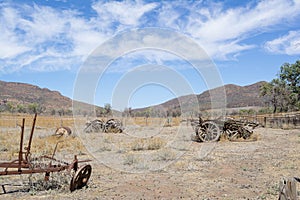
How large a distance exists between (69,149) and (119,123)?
11741 millimetres

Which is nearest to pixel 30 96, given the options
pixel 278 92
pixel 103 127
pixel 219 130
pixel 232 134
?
pixel 278 92

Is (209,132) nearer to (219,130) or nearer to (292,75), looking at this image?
(219,130)


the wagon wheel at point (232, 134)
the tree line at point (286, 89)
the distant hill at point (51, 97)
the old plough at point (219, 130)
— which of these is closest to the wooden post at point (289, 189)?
the old plough at point (219, 130)

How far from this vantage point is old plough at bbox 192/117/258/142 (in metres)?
17.6

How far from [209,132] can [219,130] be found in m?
0.58

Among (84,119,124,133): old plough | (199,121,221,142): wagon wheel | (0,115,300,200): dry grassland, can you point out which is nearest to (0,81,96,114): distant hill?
(84,119,124,133): old plough

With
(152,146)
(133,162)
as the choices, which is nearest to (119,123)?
(152,146)

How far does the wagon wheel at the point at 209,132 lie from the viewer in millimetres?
17562

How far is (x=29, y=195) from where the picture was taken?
20.9 ft

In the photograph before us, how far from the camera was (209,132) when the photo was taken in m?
17.6

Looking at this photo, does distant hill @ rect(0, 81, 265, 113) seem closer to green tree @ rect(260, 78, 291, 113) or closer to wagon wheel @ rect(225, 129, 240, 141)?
green tree @ rect(260, 78, 291, 113)

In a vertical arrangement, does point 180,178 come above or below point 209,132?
below

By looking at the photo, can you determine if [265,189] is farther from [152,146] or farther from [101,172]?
[152,146]

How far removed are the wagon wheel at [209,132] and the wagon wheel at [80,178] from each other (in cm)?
1160
